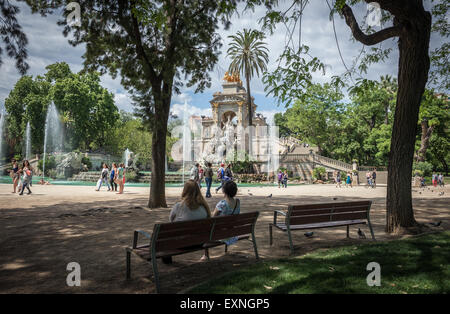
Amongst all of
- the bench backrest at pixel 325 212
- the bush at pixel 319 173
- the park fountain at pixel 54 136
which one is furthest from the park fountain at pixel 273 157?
the park fountain at pixel 54 136

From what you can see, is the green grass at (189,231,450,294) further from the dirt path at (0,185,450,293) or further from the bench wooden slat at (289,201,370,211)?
the bench wooden slat at (289,201,370,211)

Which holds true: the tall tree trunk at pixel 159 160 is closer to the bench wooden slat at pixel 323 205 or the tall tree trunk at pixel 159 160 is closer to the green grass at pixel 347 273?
the bench wooden slat at pixel 323 205

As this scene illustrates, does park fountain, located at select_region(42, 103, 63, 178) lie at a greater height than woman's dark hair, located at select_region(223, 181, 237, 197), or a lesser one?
greater

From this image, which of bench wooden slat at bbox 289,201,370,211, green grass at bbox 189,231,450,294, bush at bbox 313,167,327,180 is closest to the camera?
green grass at bbox 189,231,450,294

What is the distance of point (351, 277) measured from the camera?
11.9 feet

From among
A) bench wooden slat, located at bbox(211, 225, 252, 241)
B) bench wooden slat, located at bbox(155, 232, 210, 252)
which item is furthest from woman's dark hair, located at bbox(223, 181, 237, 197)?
bench wooden slat, located at bbox(155, 232, 210, 252)

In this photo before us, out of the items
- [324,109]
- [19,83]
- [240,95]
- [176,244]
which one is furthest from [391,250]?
[19,83]

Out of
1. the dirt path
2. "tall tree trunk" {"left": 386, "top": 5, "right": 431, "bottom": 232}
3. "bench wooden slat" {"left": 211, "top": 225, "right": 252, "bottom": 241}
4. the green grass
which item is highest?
"tall tree trunk" {"left": 386, "top": 5, "right": 431, "bottom": 232}

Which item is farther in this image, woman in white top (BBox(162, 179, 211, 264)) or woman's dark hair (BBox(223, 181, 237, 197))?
woman's dark hair (BBox(223, 181, 237, 197))

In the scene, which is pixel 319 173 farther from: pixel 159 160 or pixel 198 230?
pixel 198 230

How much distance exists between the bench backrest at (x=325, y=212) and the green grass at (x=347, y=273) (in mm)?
656

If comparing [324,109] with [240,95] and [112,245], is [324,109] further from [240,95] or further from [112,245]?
[112,245]

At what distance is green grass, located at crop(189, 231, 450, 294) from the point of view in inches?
130

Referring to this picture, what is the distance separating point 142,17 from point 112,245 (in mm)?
5746
